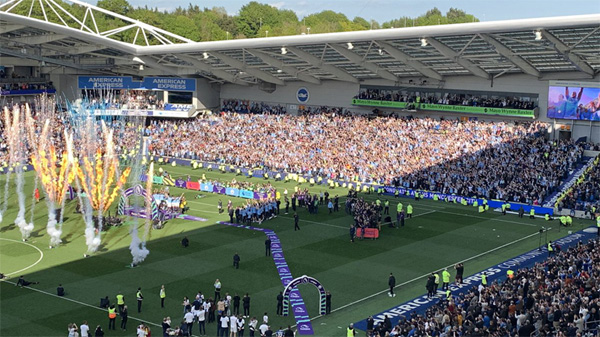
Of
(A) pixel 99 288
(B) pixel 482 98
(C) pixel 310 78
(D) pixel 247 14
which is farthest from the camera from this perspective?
(D) pixel 247 14

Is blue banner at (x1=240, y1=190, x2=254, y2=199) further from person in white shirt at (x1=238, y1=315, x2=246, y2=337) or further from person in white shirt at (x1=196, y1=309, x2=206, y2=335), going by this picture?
person in white shirt at (x1=238, y1=315, x2=246, y2=337)

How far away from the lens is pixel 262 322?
28.2 m

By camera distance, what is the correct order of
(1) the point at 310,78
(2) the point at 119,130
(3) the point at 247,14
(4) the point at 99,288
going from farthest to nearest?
(3) the point at 247,14
(2) the point at 119,130
(1) the point at 310,78
(4) the point at 99,288

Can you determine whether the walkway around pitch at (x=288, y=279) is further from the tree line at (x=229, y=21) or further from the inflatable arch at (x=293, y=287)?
the tree line at (x=229, y=21)

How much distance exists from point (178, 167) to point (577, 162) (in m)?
32.0

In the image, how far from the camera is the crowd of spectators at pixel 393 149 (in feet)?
173

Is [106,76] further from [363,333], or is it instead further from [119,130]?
[363,333]

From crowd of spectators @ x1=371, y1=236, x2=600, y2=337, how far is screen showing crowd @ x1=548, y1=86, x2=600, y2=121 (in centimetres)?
2871

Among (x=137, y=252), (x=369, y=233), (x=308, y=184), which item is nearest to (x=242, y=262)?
(x=137, y=252)

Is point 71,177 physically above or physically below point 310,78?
below

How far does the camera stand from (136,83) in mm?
80000

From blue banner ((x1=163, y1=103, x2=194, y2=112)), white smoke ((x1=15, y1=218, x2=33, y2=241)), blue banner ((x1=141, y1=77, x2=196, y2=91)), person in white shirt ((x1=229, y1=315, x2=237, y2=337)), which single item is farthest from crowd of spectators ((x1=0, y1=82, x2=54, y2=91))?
person in white shirt ((x1=229, y1=315, x2=237, y2=337))

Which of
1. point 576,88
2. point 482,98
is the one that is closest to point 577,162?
point 576,88

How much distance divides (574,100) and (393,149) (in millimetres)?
13795
